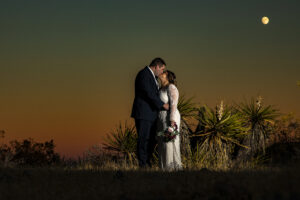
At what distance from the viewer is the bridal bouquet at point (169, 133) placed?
30.3 feet

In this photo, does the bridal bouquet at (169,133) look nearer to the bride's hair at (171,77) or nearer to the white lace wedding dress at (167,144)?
the white lace wedding dress at (167,144)

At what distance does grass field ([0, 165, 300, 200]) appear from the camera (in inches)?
189

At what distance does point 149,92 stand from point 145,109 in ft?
1.28

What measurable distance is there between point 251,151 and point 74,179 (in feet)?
21.7

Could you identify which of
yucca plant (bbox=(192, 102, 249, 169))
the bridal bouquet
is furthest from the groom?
yucca plant (bbox=(192, 102, 249, 169))

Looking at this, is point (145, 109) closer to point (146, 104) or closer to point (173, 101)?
point (146, 104)

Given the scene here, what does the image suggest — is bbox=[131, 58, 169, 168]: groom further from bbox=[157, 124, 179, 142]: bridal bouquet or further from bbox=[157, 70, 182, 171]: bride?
bbox=[157, 124, 179, 142]: bridal bouquet

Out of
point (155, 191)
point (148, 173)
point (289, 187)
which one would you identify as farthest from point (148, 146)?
point (289, 187)

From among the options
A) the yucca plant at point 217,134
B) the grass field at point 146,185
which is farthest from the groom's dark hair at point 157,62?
the yucca plant at point 217,134

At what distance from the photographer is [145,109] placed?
9586mm

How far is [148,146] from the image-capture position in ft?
32.2

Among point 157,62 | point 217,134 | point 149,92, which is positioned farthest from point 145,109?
point 217,134

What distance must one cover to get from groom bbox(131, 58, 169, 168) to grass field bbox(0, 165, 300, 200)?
1255mm

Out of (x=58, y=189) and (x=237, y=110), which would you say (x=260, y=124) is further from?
(x=58, y=189)
